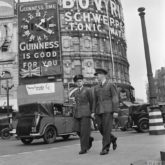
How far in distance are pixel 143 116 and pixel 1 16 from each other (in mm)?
32026

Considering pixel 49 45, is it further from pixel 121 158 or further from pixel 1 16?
pixel 121 158

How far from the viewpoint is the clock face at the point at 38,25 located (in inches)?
1720

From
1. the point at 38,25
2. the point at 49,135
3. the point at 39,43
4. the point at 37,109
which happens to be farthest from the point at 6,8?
the point at 49,135

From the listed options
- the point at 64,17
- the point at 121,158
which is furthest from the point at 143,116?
the point at 64,17

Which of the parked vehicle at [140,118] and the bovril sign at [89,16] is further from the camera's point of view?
the bovril sign at [89,16]

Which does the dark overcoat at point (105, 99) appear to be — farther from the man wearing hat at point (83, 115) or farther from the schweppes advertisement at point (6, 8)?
the schweppes advertisement at point (6, 8)

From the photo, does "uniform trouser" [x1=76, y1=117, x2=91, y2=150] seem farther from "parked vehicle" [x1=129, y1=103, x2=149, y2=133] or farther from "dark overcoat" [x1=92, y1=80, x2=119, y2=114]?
"parked vehicle" [x1=129, y1=103, x2=149, y2=133]

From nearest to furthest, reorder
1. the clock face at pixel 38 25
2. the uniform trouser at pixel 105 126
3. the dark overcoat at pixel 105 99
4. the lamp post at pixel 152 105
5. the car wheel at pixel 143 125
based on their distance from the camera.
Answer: the uniform trouser at pixel 105 126 → the dark overcoat at pixel 105 99 → the lamp post at pixel 152 105 → the car wheel at pixel 143 125 → the clock face at pixel 38 25

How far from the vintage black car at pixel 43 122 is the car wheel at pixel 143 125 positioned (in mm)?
4713

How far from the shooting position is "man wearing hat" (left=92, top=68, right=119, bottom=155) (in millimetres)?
6614

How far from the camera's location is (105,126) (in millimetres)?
6629

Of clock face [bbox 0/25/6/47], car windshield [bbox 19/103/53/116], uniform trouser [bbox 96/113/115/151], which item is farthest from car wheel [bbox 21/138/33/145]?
clock face [bbox 0/25/6/47]

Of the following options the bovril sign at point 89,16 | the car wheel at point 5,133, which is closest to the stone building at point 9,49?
the bovril sign at point 89,16

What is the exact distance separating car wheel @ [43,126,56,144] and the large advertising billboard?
1129 inches
